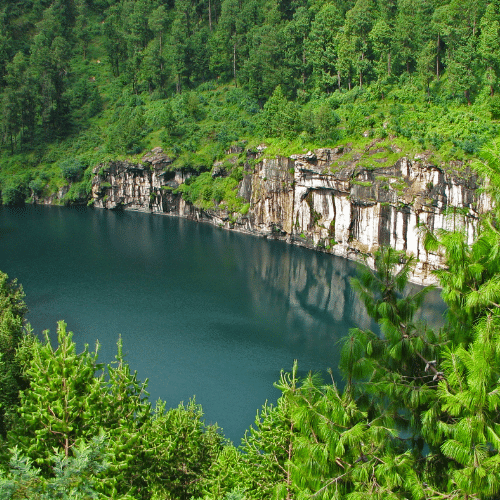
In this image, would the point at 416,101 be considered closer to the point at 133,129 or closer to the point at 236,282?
the point at 236,282

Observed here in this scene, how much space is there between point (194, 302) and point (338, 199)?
63.6 feet

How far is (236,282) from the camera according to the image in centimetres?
4394

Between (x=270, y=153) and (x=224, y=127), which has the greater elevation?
(x=224, y=127)

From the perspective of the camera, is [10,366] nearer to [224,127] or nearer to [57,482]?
[57,482]

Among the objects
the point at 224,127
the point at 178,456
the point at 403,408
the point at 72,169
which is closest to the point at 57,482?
the point at 403,408

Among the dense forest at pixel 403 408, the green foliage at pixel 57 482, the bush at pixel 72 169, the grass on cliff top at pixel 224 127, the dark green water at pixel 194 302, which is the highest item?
the grass on cliff top at pixel 224 127

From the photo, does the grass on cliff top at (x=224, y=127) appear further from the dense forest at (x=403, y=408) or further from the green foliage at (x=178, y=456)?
A: the dense forest at (x=403, y=408)

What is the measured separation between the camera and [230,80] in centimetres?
7719

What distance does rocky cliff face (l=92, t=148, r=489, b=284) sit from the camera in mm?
42875

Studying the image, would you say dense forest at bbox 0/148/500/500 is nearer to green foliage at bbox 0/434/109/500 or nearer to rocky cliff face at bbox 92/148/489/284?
green foliage at bbox 0/434/109/500

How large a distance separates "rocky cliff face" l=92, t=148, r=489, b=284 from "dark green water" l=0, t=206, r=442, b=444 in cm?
236

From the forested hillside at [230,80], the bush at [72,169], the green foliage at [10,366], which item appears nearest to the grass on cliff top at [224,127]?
the forested hillside at [230,80]

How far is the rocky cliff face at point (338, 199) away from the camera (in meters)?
42.9

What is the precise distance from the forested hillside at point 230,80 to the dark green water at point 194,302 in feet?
42.6
